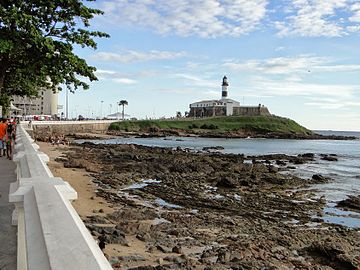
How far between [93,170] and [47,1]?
39.1 ft

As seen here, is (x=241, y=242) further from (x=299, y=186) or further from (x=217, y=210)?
(x=299, y=186)

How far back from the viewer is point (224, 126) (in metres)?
125

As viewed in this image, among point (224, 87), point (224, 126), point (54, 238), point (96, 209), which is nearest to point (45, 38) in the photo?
point (96, 209)

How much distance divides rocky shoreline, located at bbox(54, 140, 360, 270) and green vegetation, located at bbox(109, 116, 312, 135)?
88303mm

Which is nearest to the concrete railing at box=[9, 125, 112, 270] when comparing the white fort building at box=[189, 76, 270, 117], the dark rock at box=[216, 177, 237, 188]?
the dark rock at box=[216, 177, 237, 188]

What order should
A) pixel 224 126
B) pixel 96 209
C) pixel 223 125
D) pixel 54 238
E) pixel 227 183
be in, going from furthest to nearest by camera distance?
pixel 223 125 < pixel 224 126 < pixel 227 183 < pixel 96 209 < pixel 54 238

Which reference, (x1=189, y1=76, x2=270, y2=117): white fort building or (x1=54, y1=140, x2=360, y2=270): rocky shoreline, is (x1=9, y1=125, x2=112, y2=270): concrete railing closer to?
(x1=54, y1=140, x2=360, y2=270): rocky shoreline

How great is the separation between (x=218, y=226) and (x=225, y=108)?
134m

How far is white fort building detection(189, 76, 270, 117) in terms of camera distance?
144250mm

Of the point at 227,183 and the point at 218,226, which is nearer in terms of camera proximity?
the point at 218,226

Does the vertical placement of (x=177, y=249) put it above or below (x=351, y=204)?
above

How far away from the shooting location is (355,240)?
469 inches

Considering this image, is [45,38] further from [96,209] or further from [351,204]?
[351,204]

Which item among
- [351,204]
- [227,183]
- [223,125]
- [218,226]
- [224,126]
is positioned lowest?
[351,204]
